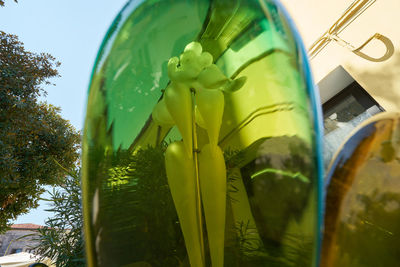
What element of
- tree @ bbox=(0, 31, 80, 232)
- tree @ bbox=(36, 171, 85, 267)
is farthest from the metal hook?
tree @ bbox=(0, 31, 80, 232)

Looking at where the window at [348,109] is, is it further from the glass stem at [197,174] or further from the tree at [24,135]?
the tree at [24,135]

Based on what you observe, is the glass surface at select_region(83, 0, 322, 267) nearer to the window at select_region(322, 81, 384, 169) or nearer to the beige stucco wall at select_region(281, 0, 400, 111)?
the beige stucco wall at select_region(281, 0, 400, 111)

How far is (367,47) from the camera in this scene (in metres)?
0.94

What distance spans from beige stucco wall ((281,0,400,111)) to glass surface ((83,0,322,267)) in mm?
508

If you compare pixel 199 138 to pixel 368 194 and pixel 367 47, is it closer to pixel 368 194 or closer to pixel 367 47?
pixel 368 194

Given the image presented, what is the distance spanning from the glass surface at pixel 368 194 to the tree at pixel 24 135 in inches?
102

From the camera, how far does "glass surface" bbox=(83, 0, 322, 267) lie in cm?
→ 25

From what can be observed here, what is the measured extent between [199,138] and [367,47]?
35.7 inches

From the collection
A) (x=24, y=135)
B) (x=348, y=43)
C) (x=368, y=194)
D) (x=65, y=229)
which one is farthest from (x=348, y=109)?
(x=24, y=135)

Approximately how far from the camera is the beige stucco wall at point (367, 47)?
33.3 inches

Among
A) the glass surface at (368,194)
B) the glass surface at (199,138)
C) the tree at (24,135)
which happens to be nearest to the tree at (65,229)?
the glass surface at (199,138)

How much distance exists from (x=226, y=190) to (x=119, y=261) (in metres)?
0.14

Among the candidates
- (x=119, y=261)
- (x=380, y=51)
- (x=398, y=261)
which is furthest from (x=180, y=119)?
(x=380, y=51)

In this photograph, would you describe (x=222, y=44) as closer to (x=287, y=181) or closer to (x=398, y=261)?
(x=287, y=181)
